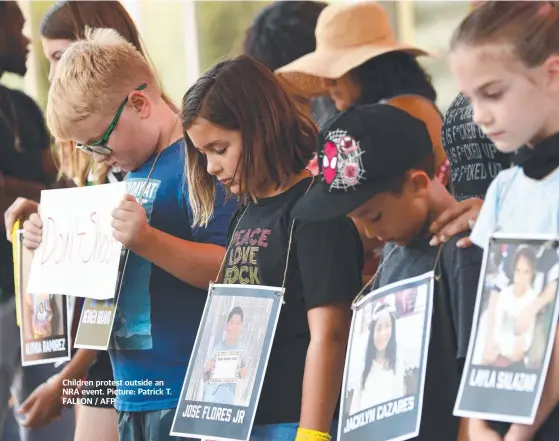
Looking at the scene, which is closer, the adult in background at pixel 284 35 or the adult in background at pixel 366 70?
the adult in background at pixel 366 70

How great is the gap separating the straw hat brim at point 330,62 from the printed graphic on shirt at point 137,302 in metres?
0.62

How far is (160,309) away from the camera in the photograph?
7.82ft

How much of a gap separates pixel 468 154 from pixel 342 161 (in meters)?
0.40

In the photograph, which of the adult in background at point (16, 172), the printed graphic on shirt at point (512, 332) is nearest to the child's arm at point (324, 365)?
the printed graphic on shirt at point (512, 332)

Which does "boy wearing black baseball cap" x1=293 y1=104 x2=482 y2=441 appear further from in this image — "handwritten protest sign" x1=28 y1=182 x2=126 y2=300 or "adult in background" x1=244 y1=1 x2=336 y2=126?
"adult in background" x1=244 y1=1 x2=336 y2=126

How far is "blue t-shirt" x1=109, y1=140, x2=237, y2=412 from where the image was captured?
2355 mm

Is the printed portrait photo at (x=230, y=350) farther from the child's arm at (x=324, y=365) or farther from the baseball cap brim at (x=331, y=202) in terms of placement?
→ the baseball cap brim at (x=331, y=202)

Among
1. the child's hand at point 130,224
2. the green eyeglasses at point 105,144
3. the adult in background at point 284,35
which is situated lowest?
the child's hand at point 130,224

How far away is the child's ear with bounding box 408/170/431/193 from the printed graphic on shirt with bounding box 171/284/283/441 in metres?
0.34

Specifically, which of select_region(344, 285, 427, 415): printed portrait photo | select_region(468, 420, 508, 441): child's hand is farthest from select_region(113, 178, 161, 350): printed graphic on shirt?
select_region(468, 420, 508, 441): child's hand

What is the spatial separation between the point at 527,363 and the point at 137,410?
3.63 ft

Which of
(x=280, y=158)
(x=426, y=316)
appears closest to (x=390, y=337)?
(x=426, y=316)

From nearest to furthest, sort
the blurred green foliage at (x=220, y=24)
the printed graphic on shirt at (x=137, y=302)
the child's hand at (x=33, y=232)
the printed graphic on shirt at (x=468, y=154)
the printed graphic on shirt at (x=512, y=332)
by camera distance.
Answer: the printed graphic on shirt at (x=512, y=332) < the printed graphic on shirt at (x=468, y=154) < the printed graphic on shirt at (x=137, y=302) < the child's hand at (x=33, y=232) < the blurred green foliage at (x=220, y=24)

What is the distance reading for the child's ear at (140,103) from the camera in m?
2.44
